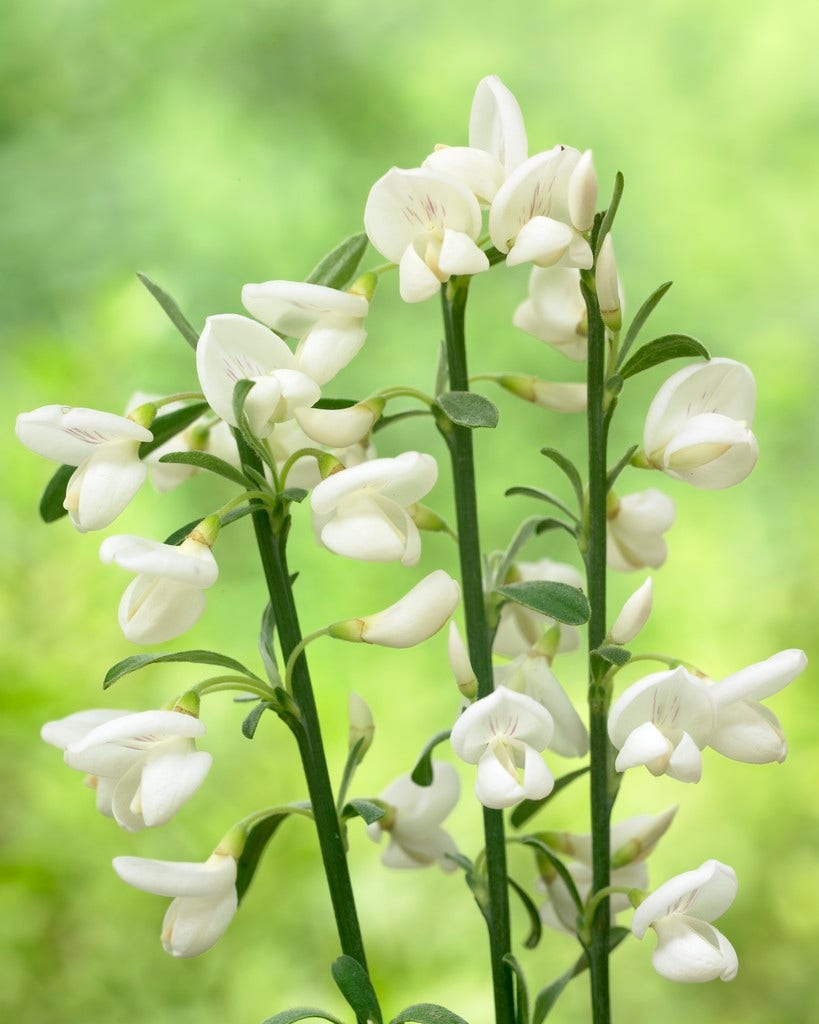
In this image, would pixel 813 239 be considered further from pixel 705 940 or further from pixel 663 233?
pixel 705 940

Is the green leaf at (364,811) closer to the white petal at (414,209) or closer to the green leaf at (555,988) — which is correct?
the green leaf at (555,988)

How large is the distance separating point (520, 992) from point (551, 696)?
14 centimetres

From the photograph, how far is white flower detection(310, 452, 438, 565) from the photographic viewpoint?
59 centimetres

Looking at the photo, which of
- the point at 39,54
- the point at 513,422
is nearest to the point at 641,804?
the point at 513,422

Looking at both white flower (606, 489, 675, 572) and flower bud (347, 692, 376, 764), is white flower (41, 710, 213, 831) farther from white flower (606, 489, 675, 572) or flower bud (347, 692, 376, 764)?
white flower (606, 489, 675, 572)

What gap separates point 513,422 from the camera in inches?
61.4

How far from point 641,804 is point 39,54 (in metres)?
1.09

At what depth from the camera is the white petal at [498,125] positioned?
2.12 ft

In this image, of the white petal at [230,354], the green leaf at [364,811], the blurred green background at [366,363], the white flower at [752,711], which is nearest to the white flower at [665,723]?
the white flower at [752,711]

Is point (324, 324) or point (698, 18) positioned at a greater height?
point (698, 18)

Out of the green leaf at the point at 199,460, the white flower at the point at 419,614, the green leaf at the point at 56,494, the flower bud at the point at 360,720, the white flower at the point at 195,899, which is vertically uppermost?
the green leaf at the point at 56,494

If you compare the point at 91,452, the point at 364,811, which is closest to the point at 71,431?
the point at 91,452

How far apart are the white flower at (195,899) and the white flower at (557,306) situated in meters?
0.32

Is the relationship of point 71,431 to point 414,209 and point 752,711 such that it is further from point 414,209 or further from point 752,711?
point 752,711
